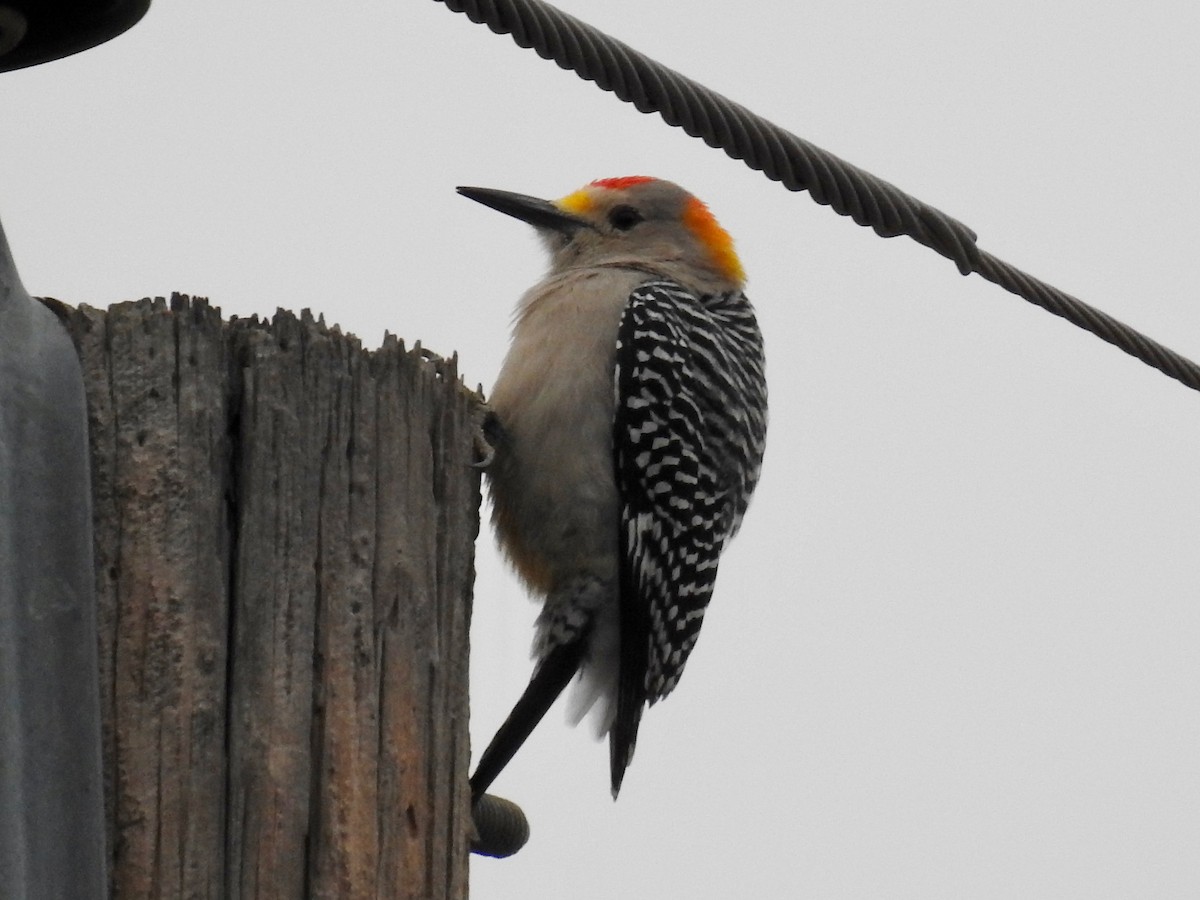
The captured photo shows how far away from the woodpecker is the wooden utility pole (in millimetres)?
1969

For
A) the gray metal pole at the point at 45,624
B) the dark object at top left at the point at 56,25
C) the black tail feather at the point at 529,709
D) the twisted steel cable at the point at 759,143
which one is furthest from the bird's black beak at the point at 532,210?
the gray metal pole at the point at 45,624

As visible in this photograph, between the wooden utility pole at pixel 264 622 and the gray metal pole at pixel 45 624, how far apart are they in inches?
2.7

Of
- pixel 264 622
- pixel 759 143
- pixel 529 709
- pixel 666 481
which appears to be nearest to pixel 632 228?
pixel 666 481

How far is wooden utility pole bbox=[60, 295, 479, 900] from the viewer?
84.4 inches

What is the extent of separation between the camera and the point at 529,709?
A: 4.38m

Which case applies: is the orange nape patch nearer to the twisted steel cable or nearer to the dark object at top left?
the twisted steel cable

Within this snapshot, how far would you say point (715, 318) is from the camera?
5.37 metres

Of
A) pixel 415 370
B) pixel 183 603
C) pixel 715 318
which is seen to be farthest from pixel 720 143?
pixel 715 318

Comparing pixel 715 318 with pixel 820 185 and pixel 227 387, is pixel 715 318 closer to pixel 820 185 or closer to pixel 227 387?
pixel 820 185

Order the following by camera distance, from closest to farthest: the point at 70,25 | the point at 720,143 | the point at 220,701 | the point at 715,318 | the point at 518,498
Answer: the point at 220,701 < the point at 70,25 < the point at 720,143 < the point at 518,498 < the point at 715,318

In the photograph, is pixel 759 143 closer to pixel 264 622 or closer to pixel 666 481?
pixel 666 481

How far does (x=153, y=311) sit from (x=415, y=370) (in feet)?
1.43

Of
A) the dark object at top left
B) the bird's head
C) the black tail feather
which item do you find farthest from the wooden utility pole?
the bird's head

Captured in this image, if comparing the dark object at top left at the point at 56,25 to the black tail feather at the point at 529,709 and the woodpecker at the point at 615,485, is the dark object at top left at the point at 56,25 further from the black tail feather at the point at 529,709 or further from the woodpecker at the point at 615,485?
the woodpecker at the point at 615,485
